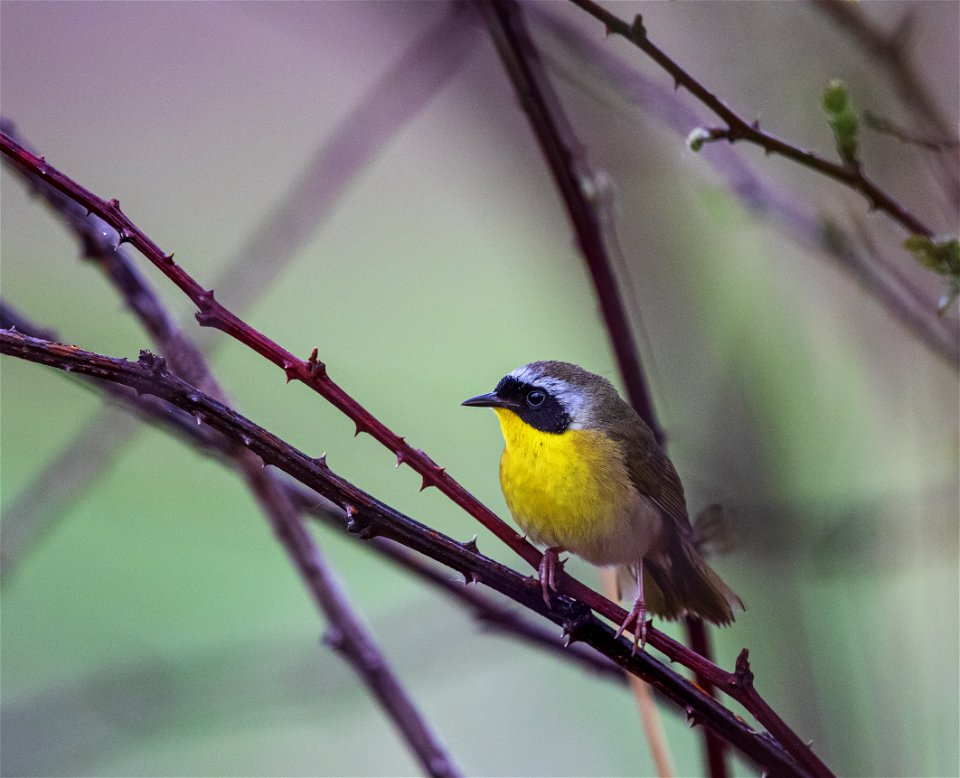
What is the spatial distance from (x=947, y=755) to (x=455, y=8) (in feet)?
7.42

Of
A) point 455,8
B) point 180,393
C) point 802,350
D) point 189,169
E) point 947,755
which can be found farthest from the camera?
point 189,169

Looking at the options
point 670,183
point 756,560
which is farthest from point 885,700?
point 670,183

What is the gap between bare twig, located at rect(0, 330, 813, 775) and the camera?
1.06m

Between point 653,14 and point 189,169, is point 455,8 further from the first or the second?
point 189,169

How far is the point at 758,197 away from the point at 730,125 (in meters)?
0.77

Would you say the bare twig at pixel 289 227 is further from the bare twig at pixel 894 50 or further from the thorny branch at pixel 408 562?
the bare twig at pixel 894 50

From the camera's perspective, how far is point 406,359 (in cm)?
352

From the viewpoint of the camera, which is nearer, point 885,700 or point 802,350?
point 885,700

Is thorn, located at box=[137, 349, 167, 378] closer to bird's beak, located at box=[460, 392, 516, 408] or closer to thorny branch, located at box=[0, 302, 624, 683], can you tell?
thorny branch, located at box=[0, 302, 624, 683]

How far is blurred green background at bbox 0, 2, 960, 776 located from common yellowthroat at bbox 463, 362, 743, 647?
0.48ft

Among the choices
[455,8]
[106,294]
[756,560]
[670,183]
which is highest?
[670,183]

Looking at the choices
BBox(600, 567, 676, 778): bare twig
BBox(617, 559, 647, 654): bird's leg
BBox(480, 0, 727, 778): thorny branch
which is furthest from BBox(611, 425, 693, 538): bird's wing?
BBox(600, 567, 676, 778): bare twig

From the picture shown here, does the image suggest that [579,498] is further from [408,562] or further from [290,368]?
[290,368]

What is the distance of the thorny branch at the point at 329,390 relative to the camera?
109 centimetres
